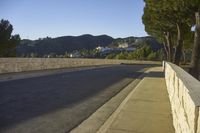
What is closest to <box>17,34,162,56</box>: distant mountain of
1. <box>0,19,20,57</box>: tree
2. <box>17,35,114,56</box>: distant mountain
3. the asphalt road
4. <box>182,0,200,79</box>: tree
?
<box>17,35,114,56</box>: distant mountain

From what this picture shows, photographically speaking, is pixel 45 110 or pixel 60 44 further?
pixel 60 44

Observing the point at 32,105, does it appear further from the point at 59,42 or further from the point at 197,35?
the point at 59,42

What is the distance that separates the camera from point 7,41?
194 feet

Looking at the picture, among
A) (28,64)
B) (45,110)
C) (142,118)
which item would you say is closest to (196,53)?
(28,64)

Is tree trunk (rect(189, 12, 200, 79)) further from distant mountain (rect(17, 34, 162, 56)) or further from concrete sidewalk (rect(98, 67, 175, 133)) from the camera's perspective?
distant mountain (rect(17, 34, 162, 56))

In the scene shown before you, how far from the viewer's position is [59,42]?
133 m

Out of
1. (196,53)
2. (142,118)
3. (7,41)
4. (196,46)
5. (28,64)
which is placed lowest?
(142,118)

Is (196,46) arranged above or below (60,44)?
below

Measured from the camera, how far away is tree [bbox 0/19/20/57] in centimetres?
5841

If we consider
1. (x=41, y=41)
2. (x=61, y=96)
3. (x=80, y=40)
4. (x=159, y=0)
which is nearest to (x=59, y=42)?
(x=41, y=41)

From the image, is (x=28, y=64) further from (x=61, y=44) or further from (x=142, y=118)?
(x=61, y=44)

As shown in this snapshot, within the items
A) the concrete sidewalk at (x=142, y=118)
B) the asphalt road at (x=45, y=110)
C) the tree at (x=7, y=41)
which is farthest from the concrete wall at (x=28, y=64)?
the tree at (x=7, y=41)

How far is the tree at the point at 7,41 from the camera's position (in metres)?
58.4

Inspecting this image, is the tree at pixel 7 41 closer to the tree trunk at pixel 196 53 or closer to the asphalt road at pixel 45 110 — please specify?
the tree trunk at pixel 196 53
